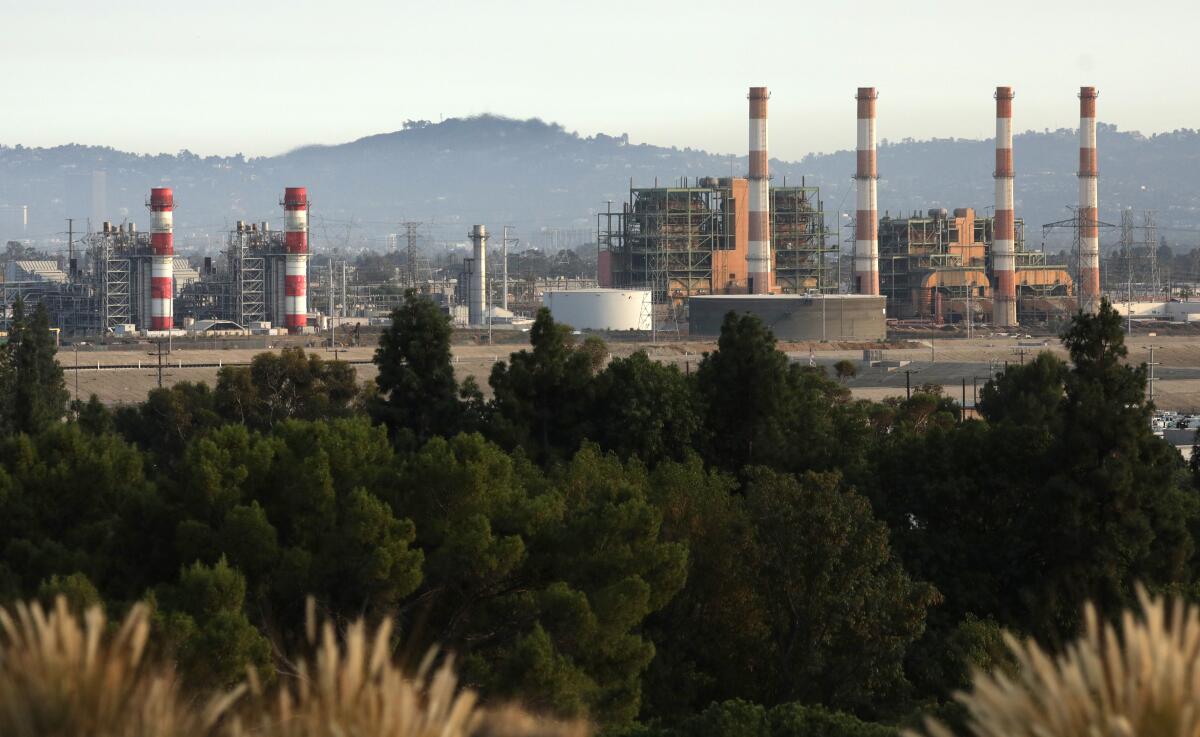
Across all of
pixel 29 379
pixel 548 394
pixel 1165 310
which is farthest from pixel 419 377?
pixel 1165 310

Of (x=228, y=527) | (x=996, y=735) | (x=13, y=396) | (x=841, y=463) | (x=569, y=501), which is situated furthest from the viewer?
(x=13, y=396)

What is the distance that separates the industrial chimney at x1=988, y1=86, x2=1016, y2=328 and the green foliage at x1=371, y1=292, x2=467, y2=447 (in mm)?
68319

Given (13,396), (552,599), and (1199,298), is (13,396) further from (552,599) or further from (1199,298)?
(1199,298)

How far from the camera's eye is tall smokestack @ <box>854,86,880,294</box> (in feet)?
325

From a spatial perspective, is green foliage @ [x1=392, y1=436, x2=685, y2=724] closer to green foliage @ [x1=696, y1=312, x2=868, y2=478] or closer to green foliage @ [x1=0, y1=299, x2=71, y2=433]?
green foliage @ [x1=0, y1=299, x2=71, y2=433]

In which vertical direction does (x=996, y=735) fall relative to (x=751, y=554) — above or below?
above

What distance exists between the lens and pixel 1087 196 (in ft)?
345

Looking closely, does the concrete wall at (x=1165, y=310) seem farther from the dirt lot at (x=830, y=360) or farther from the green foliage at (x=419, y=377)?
the green foliage at (x=419, y=377)

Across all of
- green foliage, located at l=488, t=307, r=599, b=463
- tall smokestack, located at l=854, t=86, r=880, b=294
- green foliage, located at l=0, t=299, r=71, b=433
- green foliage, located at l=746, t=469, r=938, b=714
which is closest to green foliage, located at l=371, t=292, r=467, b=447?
green foliage, located at l=488, t=307, r=599, b=463

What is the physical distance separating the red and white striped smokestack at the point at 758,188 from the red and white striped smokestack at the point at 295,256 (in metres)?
23.0

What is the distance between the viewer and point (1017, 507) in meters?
26.2

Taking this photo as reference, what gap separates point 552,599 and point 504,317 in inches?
3939

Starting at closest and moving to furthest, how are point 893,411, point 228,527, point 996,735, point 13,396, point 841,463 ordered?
point 996,735
point 228,527
point 841,463
point 13,396
point 893,411

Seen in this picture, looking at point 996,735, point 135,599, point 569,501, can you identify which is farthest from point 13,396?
point 996,735
